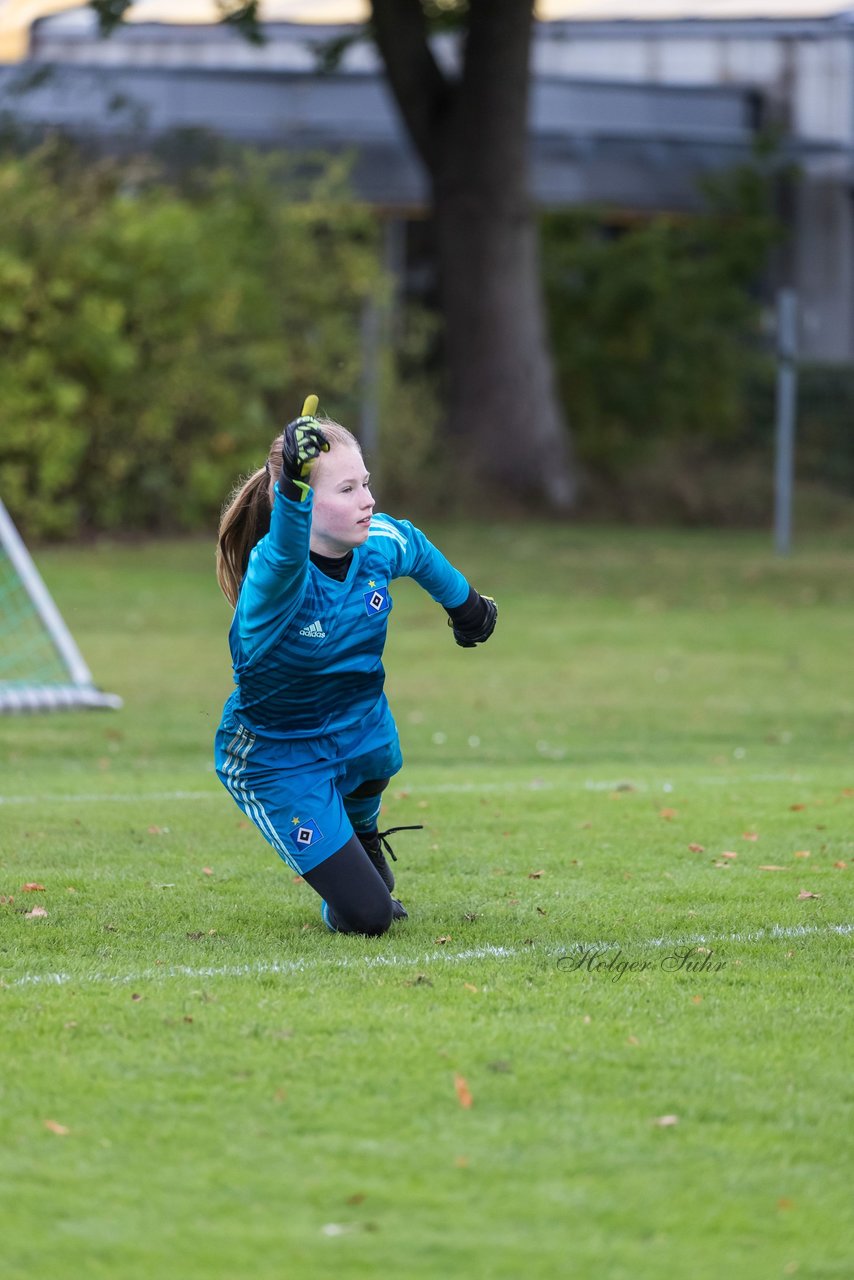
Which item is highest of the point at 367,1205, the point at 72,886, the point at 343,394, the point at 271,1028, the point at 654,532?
the point at 367,1205

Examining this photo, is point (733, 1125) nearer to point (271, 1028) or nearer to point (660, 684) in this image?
point (271, 1028)

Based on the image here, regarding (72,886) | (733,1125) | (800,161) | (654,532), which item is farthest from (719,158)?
(733,1125)

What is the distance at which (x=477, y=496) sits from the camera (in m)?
23.7

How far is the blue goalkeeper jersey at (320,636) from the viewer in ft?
17.1

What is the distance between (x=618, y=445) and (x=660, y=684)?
1544 cm

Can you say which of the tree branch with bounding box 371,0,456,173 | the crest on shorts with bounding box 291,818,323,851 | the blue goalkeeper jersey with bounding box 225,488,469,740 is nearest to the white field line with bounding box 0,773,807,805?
the blue goalkeeper jersey with bounding box 225,488,469,740

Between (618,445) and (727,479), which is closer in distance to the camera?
(727,479)

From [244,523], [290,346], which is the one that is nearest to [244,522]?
[244,523]

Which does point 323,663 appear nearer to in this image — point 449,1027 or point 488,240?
point 449,1027

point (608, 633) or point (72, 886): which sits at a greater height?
point (72, 886)

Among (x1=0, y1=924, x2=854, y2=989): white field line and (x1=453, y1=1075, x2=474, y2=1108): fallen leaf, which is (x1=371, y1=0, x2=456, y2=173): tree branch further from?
(x1=453, y1=1075, x2=474, y2=1108): fallen leaf

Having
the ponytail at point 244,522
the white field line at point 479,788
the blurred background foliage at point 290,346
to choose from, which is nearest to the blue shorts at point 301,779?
the ponytail at point 244,522

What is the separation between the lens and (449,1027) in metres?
4.34

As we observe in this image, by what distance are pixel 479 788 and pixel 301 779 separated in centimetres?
313
